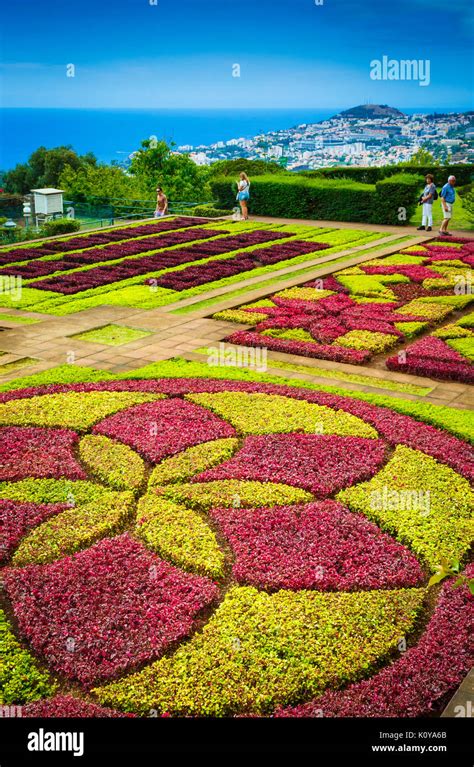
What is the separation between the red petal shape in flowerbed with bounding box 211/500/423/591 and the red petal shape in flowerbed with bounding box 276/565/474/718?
72 cm

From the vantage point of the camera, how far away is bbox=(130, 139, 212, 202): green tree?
144ft

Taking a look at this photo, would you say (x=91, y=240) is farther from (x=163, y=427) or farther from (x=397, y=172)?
(x=397, y=172)

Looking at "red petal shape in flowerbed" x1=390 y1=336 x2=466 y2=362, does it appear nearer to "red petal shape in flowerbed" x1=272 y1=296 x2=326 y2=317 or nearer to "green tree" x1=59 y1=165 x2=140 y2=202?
"red petal shape in flowerbed" x1=272 y1=296 x2=326 y2=317

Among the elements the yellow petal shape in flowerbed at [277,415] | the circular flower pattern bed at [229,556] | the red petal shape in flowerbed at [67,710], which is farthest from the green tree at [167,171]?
the red petal shape in flowerbed at [67,710]

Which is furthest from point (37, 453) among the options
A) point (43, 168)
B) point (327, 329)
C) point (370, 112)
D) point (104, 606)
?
point (370, 112)

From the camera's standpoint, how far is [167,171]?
45.3 m

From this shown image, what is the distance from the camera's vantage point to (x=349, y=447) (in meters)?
8.73

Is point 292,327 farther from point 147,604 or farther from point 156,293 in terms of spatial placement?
point 147,604

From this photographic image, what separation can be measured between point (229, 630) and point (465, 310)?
10.7 metres

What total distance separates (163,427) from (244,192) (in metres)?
17.3

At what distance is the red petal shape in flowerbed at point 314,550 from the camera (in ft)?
20.6

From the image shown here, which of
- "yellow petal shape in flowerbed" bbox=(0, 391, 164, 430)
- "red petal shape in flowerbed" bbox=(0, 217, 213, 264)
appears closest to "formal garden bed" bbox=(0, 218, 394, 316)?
"red petal shape in flowerbed" bbox=(0, 217, 213, 264)

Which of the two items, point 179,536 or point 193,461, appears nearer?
point 179,536
